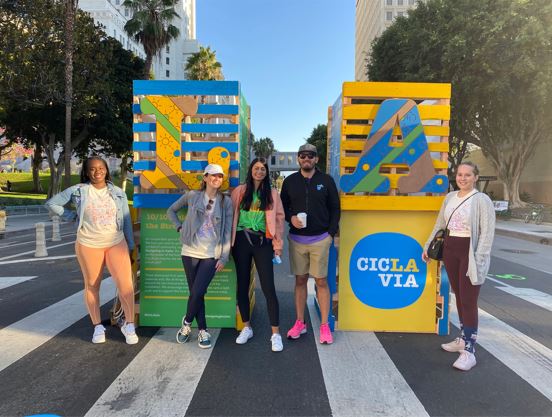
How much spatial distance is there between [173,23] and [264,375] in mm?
77255

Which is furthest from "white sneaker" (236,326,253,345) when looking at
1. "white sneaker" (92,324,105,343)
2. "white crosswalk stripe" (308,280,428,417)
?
"white sneaker" (92,324,105,343)

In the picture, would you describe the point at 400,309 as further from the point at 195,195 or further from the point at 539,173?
the point at 539,173

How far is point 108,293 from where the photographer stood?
6273 mm

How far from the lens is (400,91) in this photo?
14.6 feet

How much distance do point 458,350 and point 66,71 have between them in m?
18.5

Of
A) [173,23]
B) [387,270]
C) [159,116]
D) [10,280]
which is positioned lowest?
[10,280]

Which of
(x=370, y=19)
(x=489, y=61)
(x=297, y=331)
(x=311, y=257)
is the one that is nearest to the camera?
(x=311, y=257)

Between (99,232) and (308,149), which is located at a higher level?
(308,149)

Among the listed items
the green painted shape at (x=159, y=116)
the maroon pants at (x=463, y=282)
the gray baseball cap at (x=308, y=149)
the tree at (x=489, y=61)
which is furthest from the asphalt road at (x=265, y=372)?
the tree at (x=489, y=61)

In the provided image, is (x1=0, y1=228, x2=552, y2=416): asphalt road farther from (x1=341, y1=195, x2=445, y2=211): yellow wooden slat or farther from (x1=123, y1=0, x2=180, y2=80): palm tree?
(x1=123, y1=0, x2=180, y2=80): palm tree

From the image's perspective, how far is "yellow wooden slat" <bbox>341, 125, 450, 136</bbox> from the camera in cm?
443

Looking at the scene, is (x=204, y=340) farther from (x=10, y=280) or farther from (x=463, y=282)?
(x=10, y=280)

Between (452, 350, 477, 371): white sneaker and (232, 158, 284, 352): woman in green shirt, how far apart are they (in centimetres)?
165

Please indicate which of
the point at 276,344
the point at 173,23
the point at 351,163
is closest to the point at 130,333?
the point at 276,344
